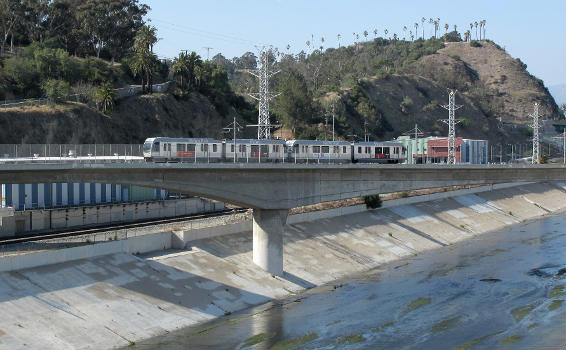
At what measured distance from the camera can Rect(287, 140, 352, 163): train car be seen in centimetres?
6912

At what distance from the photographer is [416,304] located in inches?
1901

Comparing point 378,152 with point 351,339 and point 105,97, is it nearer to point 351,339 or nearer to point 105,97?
point 351,339

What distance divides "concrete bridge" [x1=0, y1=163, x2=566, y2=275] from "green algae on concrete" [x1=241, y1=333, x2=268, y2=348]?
1512 cm

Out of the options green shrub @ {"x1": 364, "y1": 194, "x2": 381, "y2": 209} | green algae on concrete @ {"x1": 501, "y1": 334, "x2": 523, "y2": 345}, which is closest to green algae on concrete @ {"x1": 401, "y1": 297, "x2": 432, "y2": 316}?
green algae on concrete @ {"x1": 501, "y1": 334, "x2": 523, "y2": 345}

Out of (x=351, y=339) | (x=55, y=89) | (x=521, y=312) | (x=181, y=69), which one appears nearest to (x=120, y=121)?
(x=55, y=89)

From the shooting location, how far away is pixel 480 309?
4650cm

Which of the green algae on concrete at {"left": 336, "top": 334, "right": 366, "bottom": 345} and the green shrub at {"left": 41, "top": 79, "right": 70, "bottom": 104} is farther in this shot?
the green shrub at {"left": 41, "top": 79, "right": 70, "bottom": 104}

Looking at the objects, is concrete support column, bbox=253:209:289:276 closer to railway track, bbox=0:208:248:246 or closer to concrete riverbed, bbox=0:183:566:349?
concrete riverbed, bbox=0:183:566:349

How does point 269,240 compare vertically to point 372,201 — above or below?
below

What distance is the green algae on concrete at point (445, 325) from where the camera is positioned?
4150 centimetres

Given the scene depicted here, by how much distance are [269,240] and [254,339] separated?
55.5 ft

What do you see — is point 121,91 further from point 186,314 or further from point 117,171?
point 186,314

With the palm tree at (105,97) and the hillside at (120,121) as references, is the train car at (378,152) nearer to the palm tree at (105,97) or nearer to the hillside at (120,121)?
the hillside at (120,121)

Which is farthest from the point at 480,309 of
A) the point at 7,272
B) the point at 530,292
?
the point at 7,272
